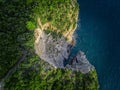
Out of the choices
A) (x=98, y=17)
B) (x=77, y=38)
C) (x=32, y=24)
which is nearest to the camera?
(x=32, y=24)

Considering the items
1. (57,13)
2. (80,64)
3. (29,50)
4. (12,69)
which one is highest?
(57,13)

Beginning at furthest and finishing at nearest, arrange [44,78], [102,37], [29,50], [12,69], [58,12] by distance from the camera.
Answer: [102,37]
[58,12]
[29,50]
[44,78]
[12,69]

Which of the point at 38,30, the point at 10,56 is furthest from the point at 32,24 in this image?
the point at 10,56

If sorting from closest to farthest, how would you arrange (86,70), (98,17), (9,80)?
(9,80)
(86,70)
(98,17)

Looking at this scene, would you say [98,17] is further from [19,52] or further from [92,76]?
[19,52]

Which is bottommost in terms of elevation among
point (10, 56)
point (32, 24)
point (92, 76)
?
point (92, 76)

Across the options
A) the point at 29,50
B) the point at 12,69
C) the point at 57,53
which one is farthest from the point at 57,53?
the point at 12,69

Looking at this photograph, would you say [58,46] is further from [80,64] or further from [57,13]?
[57,13]
